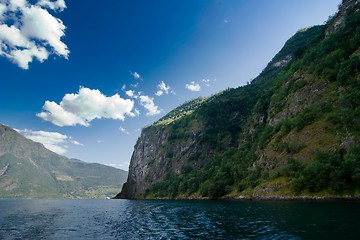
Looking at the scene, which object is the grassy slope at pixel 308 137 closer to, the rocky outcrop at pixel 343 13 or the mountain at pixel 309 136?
the mountain at pixel 309 136

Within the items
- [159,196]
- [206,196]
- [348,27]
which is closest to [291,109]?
[348,27]

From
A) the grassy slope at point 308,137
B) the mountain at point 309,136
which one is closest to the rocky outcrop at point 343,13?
the mountain at point 309,136

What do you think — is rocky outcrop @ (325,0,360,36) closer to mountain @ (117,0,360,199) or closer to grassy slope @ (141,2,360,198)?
mountain @ (117,0,360,199)

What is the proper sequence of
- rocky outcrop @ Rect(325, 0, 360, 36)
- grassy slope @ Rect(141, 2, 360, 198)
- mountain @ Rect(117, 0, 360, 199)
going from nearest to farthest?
grassy slope @ Rect(141, 2, 360, 198) < mountain @ Rect(117, 0, 360, 199) < rocky outcrop @ Rect(325, 0, 360, 36)

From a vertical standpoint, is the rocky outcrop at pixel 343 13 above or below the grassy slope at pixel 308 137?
above

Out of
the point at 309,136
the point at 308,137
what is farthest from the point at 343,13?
the point at 308,137

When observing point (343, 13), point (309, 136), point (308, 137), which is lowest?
point (308, 137)

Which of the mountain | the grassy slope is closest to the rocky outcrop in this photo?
the mountain

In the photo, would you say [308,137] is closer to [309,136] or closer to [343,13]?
[309,136]

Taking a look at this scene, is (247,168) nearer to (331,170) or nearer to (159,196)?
(331,170)

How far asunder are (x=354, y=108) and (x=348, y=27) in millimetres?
60967

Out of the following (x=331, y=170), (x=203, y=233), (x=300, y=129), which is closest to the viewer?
(x=203, y=233)

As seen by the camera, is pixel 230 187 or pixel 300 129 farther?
pixel 230 187

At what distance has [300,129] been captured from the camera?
9238 cm
